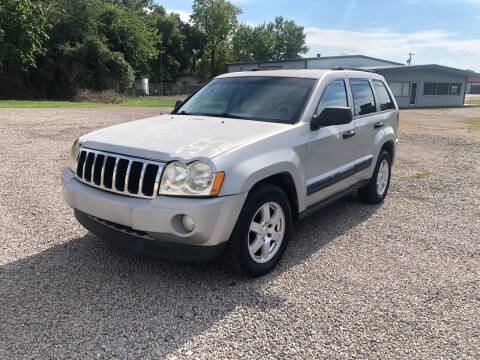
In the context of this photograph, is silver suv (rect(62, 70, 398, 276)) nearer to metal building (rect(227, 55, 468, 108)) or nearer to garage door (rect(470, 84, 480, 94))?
metal building (rect(227, 55, 468, 108))

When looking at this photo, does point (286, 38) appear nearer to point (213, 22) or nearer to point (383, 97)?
point (213, 22)

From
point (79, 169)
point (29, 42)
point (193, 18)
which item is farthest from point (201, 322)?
point (193, 18)

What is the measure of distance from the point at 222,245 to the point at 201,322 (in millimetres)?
593

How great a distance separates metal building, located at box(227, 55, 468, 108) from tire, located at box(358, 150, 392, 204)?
29.4 meters

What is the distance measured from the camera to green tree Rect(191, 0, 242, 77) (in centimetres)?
6919

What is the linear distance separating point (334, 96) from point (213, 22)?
233 ft

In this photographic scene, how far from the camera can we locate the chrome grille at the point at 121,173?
10.1 ft

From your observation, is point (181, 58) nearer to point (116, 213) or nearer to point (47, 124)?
point (47, 124)

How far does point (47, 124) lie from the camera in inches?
548

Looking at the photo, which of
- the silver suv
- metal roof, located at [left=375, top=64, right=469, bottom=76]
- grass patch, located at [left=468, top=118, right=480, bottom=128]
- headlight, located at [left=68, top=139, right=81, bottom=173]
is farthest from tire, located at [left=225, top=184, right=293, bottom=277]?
metal roof, located at [left=375, top=64, right=469, bottom=76]

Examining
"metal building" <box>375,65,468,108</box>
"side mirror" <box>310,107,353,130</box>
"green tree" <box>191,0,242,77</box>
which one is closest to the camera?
"side mirror" <box>310,107,353,130</box>

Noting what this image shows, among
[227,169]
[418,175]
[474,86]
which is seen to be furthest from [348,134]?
[474,86]

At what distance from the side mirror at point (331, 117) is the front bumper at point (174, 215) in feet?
4.36

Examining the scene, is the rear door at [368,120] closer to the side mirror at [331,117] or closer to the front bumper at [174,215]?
the side mirror at [331,117]
